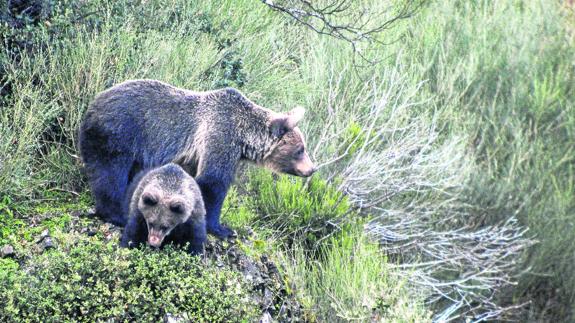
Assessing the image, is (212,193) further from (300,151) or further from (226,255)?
(300,151)

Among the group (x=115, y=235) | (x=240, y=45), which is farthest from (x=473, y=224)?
(x=115, y=235)

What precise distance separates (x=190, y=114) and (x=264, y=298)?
1.78m

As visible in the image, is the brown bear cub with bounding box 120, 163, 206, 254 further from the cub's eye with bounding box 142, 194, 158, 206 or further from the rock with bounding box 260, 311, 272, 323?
the rock with bounding box 260, 311, 272, 323

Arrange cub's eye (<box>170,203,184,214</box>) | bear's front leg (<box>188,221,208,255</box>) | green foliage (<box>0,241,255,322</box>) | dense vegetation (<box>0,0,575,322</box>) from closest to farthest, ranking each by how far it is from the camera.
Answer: green foliage (<box>0,241,255,322</box>) < cub's eye (<box>170,203,184,214</box>) < bear's front leg (<box>188,221,208,255</box>) < dense vegetation (<box>0,0,575,322</box>)

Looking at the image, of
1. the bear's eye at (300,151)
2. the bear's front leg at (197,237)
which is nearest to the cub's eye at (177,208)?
the bear's front leg at (197,237)

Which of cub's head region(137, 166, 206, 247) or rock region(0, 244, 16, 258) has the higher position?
cub's head region(137, 166, 206, 247)

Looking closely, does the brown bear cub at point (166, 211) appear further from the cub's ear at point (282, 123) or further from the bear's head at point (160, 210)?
the cub's ear at point (282, 123)

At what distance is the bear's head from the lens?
299 inches

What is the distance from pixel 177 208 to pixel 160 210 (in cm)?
13

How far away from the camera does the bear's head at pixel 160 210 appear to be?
7.60 meters

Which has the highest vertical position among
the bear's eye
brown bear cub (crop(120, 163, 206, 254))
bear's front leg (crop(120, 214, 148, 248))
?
the bear's eye

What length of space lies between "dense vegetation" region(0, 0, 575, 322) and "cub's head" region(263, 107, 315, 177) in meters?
0.76

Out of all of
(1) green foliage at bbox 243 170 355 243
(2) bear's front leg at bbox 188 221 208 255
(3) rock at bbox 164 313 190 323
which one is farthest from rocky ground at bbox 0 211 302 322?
(1) green foliage at bbox 243 170 355 243

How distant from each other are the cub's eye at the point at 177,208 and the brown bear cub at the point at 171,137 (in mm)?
874
